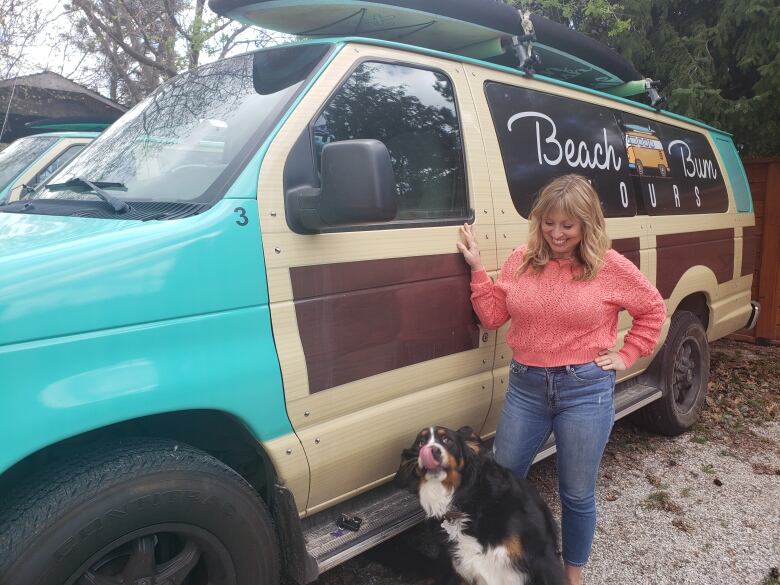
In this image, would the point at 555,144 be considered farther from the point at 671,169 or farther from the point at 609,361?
the point at 671,169

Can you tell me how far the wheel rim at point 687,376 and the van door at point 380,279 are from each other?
7.61 feet

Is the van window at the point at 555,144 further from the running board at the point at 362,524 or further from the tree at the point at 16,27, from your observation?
the tree at the point at 16,27

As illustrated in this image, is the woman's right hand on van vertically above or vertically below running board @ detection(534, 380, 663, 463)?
above

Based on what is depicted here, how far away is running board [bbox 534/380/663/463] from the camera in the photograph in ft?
13.3

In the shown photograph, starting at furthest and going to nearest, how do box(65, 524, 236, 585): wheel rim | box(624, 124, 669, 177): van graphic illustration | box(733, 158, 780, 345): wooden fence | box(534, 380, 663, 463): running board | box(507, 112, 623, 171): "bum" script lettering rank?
1. box(733, 158, 780, 345): wooden fence
2. box(624, 124, 669, 177): van graphic illustration
3. box(534, 380, 663, 463): running board
4. box(507, 112, 623, 171): "bum" script lettering
5. box(65, 524, 236, 585): wheel rim

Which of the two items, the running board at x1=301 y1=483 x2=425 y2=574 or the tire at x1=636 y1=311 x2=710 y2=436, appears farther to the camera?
the tire at x1=636 y1=311 x2=710 y2=436

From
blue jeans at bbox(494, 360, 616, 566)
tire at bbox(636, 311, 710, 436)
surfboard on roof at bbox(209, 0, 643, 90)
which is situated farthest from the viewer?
tire at bbox(636, 311, 710, 436)

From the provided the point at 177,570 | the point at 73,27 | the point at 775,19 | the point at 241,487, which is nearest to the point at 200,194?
the point at 241,487

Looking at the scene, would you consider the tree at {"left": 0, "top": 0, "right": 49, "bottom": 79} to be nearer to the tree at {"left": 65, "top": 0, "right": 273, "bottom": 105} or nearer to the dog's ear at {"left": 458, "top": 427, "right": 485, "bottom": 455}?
the tree at {"left": 65, "top": 0, "right": 273, "bottom": 105}

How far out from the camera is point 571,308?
107 inches

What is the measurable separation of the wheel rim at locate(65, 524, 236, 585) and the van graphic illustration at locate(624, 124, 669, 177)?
331cm

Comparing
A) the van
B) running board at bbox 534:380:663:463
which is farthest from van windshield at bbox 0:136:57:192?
running board at bbox 534:380:663:463

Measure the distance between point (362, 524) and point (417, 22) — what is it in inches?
93.7

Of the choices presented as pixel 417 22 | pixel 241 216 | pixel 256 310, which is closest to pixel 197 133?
pixel 241 216
